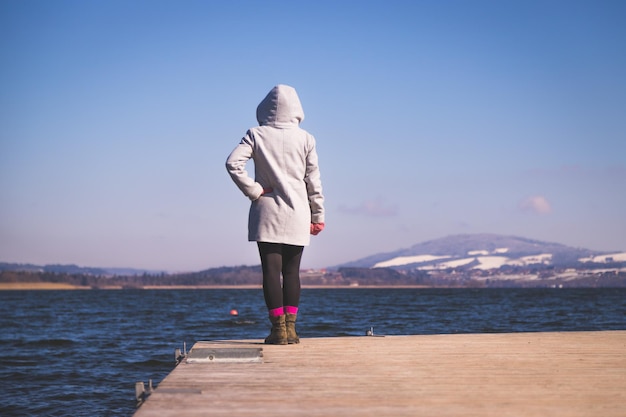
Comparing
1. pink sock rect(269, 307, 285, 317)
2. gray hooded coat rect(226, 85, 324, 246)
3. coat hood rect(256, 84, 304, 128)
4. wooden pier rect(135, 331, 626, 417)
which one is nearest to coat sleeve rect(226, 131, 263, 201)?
gray hooded coat rect(226, 85, 324, 246)

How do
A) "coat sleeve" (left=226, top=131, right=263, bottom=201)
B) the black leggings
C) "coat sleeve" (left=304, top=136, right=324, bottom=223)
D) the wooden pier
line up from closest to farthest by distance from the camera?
the wooden pier
"coat sleeve" (left=226, top=131, right=263, bottom=201)
the black leggings
"coat sleeve" (left=304, top=136, right=324, bottom=223)

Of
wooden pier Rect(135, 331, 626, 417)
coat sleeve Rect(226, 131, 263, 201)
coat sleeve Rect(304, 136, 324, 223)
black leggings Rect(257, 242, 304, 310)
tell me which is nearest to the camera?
wooden pier Rect(135, 331, 626, 417)

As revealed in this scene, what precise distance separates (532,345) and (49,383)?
11.2 meters

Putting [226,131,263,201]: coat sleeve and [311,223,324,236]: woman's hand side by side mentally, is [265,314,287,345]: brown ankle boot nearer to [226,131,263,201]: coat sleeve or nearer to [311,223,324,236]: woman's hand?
[311,223,324,236]: woman's hand

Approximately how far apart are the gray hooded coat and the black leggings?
0.14m

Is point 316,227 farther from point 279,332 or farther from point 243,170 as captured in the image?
point 279,332

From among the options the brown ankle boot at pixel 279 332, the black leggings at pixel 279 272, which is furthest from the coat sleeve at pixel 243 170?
the brown ankle boot at pixel 279 332

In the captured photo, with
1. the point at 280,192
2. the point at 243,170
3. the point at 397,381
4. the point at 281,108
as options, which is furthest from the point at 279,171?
the point at 397,381

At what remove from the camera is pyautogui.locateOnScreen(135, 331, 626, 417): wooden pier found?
3942 millimetres

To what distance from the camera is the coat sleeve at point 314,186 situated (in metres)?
6.97

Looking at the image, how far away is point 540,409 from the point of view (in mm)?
3963

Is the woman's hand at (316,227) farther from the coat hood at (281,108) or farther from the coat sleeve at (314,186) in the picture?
the coat hood at (281,108)

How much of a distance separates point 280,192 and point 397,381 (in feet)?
8.06

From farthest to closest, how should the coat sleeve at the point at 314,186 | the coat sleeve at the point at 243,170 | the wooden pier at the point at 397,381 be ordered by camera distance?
the coat sleeve at the point at 314,186 < the coat sleeve at the point at 243,170 < the wooden pier at the point at 397,381
